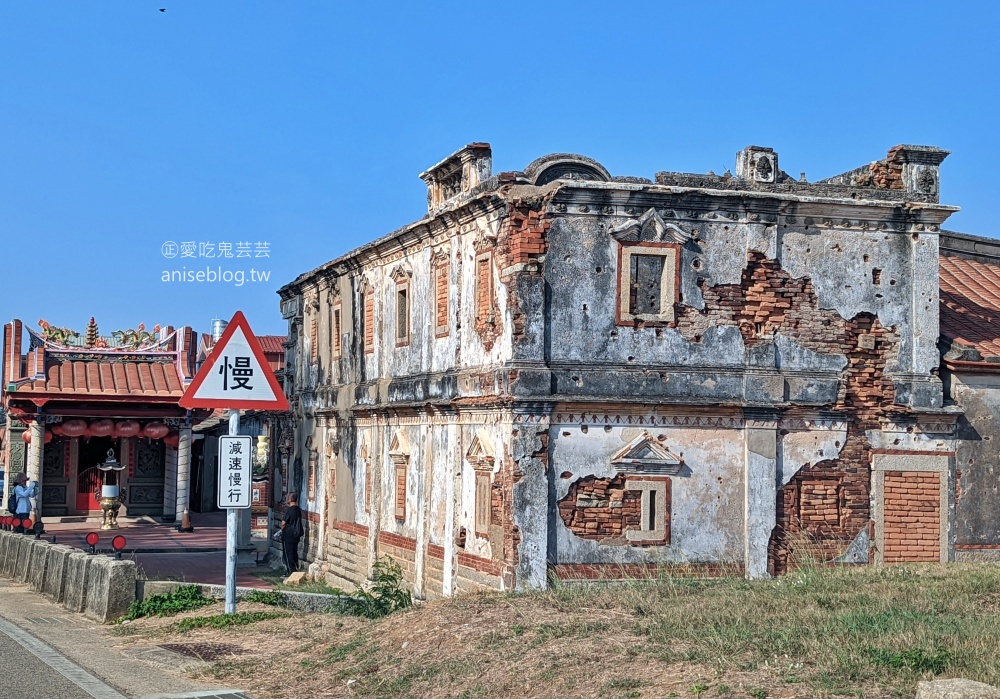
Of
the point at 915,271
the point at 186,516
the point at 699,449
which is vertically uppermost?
the point at 915,271

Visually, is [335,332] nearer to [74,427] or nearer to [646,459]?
[646,459]

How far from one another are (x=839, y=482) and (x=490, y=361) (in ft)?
17.3

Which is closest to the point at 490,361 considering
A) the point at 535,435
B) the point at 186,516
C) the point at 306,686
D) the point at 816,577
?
the point at 535,435

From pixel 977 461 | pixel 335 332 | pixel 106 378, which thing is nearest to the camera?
pixel 977 461

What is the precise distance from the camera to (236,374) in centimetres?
1252

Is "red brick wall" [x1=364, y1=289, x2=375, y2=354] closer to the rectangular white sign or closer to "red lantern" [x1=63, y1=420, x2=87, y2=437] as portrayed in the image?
the rectangular white sign

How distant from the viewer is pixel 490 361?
1742cm

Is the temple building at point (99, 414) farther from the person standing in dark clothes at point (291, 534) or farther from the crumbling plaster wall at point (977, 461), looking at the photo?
the crumbling plaster wall at point (977, 461)

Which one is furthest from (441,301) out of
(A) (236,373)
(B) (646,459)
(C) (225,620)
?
(C) (225,620)

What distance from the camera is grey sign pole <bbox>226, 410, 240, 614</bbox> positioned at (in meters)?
12.7

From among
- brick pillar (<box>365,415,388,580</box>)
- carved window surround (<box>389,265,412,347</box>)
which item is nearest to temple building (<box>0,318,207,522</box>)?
brick pillar (<box>365,415,388,580</box>)

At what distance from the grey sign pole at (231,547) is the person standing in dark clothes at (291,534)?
12.5 m

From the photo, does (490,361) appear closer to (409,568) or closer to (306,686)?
(409,568)

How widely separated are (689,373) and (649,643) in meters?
7.54
